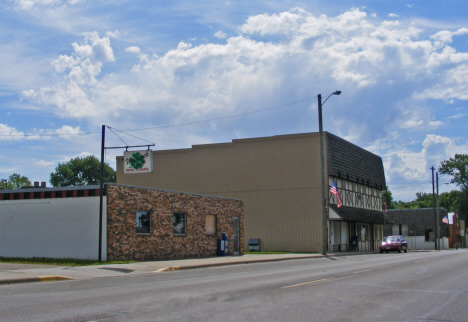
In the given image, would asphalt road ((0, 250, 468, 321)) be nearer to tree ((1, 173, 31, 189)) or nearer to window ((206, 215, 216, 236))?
window ((206, 215, 216, 236))

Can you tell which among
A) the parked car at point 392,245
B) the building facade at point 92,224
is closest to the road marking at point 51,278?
the building facade at point 92,224

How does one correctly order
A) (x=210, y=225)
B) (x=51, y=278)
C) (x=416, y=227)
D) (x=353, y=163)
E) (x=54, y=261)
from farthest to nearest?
(x=416, y=227) < (x=353, y=163) < (x=210, y=225) < (x=54, y=261) < (x=51, y=278)

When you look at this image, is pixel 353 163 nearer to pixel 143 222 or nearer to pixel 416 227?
pixel 143 222

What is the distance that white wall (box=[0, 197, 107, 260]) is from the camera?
77.6ft

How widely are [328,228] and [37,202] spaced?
2428cm

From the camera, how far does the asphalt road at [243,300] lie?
29.5 feet

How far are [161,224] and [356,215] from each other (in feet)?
80.1

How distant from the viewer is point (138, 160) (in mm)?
27656

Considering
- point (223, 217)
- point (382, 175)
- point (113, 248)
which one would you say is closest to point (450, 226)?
point (382, 175)

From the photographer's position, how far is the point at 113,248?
77.8 ft

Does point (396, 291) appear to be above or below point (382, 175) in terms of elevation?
below

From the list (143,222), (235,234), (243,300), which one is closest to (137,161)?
(143,222)

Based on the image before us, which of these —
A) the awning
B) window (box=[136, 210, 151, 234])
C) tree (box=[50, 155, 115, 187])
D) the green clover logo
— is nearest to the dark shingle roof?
the awning

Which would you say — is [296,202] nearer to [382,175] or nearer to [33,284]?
[382,175]
